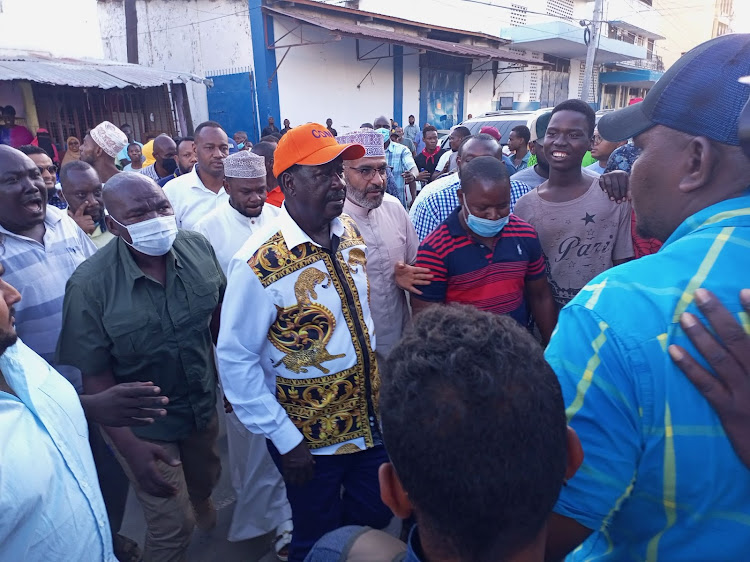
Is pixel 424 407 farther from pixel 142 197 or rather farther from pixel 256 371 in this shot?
pixel 142 197

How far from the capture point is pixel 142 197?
2268 millimetres

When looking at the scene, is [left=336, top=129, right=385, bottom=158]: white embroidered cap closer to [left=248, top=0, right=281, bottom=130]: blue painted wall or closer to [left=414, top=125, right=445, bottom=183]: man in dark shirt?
[left=414, top=125, right=445, bottom=183]: man in dark shirt

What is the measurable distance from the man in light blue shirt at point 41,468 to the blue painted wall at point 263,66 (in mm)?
13176

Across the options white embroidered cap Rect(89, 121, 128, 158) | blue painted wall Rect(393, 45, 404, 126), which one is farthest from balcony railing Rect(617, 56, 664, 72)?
white embroidered cap Rect(89, 121, 128, 158)

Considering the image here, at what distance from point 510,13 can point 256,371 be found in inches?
963

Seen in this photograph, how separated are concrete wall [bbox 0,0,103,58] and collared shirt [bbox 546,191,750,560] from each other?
1418cm

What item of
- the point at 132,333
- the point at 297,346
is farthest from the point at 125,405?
the point at 297,346

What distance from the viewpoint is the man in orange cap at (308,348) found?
6.48 feet

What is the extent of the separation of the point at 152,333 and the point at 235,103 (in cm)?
1351

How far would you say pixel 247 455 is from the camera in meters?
2.85

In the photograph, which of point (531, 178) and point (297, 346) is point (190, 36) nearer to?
point (531, 178)

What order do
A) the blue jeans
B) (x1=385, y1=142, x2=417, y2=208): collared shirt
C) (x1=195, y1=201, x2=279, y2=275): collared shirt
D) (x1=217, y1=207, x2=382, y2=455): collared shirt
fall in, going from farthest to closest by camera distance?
(x1=385, y1=142, x2=417, y2=208): collared shirt, (x1=195, y1=201, x2=279, y2=275): collared shirt, the blue jeans, (x1=217, y1=207, x2=382, y2=455): collared shirt

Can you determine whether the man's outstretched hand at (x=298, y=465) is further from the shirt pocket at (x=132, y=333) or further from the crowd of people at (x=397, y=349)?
the shirt pocket at (x=132, y=333)

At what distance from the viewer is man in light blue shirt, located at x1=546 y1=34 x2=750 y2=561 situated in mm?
924
